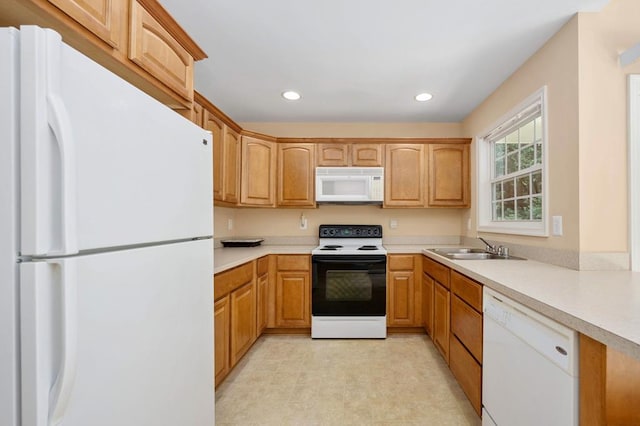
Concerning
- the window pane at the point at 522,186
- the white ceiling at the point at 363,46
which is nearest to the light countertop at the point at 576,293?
the window pane at the point at 522,186

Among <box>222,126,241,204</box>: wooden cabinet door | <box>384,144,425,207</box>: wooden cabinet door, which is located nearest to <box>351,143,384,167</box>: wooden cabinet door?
<box>384,144,425,207</box>: wooden cabinet door

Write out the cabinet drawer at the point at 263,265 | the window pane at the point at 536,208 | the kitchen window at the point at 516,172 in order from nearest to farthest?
1. the kitchen window at the point at 516,172
2. the window pane at the point at 536,208
3. the cabinet drawer at the point at 263,265

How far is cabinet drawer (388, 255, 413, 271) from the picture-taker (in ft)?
9.74

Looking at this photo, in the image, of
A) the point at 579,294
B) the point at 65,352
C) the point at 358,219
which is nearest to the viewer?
the point at 65,352

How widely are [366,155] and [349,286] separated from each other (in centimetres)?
147

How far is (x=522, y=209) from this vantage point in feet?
7.85

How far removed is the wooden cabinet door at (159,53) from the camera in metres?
1.22

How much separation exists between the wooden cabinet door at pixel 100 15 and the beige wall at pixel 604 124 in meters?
2.36

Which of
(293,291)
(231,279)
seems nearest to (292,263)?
(293,291)

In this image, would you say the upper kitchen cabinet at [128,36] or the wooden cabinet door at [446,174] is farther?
the wooden cabinet door at [446,174]

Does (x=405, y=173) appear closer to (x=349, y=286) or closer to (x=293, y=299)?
(x=349, y=286)

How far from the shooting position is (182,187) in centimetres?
115

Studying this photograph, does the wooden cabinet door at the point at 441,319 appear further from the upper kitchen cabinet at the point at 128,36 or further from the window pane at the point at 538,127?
the upper kitchen cabinet at the point at 128,36

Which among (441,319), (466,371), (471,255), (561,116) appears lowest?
(466,371)
